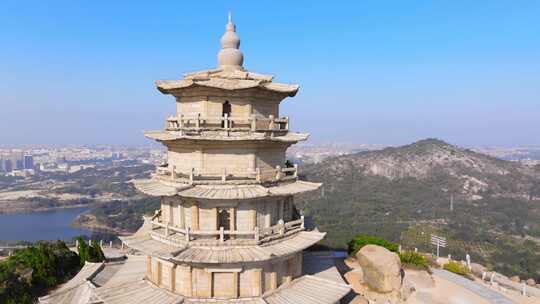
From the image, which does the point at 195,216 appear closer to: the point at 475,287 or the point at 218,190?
the point at 218,190

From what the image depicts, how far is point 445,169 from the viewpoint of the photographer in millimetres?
140625

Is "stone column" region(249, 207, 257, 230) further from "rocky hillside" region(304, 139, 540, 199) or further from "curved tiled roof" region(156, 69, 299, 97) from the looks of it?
Result: "rocky hillside" region(304, 139, 540, 199)

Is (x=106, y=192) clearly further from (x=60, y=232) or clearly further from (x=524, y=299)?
(x=524, y=299)

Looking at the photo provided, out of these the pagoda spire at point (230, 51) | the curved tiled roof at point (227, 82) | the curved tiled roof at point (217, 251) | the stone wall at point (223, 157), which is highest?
the pagoda spire at point (230, 51)

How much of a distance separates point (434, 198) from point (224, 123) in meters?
119

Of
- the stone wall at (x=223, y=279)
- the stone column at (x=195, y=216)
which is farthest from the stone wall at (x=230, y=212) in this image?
the stone wall at (x=223, y=279)

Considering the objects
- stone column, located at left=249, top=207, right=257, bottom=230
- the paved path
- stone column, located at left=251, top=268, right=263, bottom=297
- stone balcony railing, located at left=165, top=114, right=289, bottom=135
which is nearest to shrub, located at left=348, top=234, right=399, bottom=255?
the paved path

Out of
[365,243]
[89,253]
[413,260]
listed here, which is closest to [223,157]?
[365,243]

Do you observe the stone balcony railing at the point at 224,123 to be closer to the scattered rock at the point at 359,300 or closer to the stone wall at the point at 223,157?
the stone wall at the point at 223,157

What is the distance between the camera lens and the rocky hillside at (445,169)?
130625 millimetres

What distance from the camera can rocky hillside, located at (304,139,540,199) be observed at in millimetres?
130625

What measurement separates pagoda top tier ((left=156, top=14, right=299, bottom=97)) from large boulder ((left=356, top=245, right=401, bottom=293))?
45.7 ft

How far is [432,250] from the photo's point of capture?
70062mm

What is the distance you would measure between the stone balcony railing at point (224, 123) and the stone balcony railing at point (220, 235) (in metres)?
4.16
